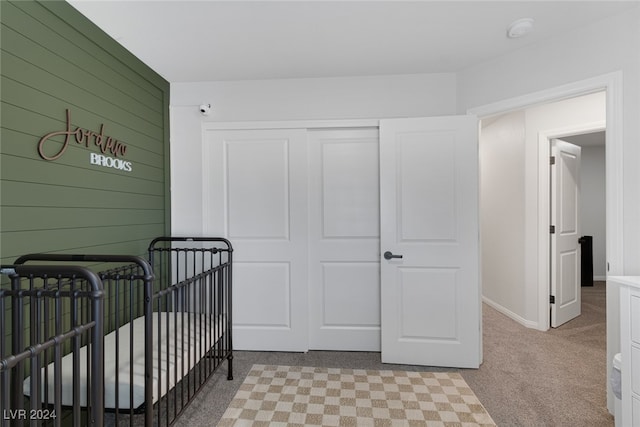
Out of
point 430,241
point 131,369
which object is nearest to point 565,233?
point 430,241

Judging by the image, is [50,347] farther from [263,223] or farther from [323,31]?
[323,31]

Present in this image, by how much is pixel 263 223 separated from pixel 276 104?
1007 millimetres

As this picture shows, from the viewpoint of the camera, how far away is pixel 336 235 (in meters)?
2.72

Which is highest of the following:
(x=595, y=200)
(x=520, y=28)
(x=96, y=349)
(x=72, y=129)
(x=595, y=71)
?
(x=520, y=28)

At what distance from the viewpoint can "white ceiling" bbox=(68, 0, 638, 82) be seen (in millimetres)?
1756

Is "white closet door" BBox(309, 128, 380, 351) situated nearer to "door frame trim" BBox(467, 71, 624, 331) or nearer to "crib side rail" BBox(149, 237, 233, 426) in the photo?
"crib side rail" BBox(149, 237, 233, 426)

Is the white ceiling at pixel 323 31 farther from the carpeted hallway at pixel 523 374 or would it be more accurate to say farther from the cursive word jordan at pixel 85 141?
the carpeted hallway at pixel 523 374

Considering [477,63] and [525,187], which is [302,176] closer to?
[477,63]

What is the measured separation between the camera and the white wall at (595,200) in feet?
17.1

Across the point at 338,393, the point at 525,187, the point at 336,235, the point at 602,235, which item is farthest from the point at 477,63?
the point at 602,235

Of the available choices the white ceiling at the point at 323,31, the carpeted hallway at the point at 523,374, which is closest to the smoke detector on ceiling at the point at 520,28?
the white ceiling at the point at 323,31

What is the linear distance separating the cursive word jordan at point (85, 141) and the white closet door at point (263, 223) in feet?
2.45

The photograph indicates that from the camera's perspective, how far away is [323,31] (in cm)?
199

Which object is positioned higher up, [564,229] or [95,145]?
[95,145]
